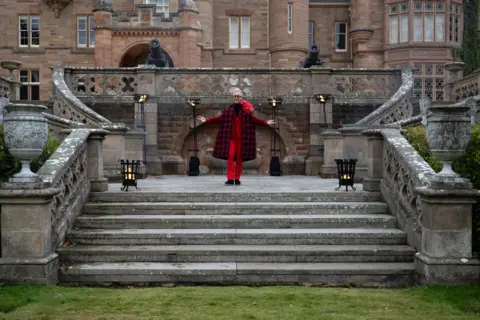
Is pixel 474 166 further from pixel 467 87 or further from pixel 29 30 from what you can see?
pixel 29 30

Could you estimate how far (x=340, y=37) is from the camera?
3841 centimetres

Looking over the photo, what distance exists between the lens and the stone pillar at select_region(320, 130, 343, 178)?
16703 millimetres

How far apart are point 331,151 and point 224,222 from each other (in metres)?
8.11

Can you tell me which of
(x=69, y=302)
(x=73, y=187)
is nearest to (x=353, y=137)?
(x=73, y=187)

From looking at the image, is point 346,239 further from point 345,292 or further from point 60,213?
point 60,213

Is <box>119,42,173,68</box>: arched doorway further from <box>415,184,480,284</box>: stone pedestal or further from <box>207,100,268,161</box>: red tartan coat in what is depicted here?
<box>415,184,480,284</box>: stone pedestal

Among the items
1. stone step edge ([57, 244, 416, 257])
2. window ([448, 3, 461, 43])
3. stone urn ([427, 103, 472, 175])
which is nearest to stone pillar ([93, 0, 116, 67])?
window ([448, 3, 461, 43])

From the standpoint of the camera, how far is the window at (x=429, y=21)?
1405 inches

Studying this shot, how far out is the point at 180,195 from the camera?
1047 centimetres

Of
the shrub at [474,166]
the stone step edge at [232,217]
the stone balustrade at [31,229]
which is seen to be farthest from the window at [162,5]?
the shrub at [474,166]

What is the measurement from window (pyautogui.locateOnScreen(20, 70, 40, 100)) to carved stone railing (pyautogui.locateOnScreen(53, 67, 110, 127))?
18.3 metres

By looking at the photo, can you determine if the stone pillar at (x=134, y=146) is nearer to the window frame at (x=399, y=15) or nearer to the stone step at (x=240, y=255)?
the stone step at (x=240, y=255)

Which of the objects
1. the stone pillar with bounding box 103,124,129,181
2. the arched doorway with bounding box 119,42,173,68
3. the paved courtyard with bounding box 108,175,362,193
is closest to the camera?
the paved courtyard with bounding box 108,175,362,193

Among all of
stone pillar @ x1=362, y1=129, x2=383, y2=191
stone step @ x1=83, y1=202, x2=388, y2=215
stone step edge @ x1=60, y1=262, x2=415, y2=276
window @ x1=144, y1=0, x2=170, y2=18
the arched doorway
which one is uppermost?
window @ x1=144, y1=0, x2=170, y2=18
